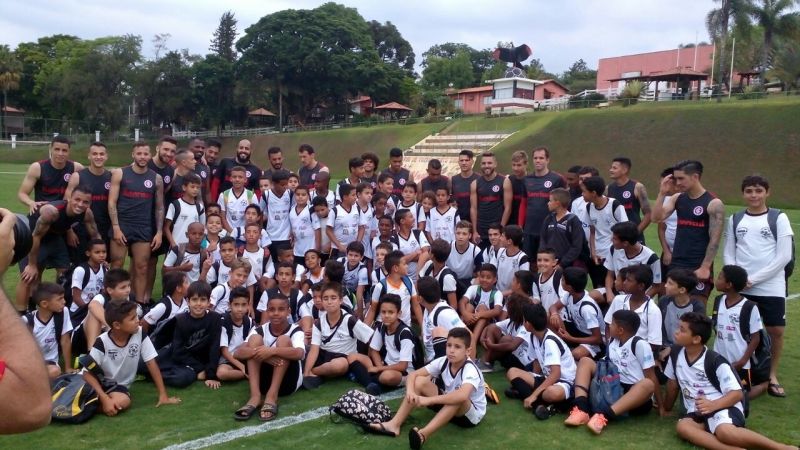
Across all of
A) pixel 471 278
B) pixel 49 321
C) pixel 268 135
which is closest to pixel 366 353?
pixel 471 278

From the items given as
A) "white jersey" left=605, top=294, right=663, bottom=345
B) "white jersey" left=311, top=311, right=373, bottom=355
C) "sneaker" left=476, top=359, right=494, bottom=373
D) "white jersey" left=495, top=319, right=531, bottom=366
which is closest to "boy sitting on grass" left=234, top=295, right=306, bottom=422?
"white jersey" left=311, top=311, right=373, bottom=355

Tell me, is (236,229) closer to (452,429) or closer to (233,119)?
(452,429)

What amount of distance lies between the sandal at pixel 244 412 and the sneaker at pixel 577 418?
2422 mm

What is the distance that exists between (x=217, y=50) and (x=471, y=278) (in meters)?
70.2

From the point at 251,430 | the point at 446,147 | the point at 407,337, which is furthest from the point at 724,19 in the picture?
the point at 251,430

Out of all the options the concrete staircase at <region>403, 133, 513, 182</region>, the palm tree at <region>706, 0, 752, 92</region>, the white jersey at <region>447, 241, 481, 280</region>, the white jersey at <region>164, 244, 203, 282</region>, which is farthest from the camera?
the palm tree at <region>706, 0, 752, 92</region>

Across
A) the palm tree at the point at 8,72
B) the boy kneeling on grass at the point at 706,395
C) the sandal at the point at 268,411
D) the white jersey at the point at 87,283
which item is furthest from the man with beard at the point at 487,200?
the palm tree at the point at 8,72

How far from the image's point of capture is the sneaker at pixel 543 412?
4.85 metres

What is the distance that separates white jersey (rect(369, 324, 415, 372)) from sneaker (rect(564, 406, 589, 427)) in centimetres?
151

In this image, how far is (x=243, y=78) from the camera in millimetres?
56969

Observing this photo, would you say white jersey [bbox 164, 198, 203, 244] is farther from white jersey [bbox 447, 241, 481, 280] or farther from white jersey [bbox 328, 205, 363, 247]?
white jersey [bbox 447, 241, 481, 280]

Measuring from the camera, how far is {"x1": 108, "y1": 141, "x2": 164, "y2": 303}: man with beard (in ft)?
24.4

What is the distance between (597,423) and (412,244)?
143 inches

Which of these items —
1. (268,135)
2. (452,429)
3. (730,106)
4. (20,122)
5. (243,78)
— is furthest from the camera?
(20,122)
